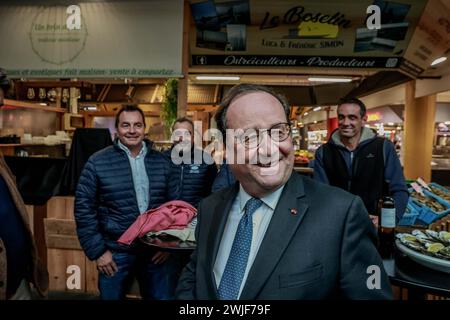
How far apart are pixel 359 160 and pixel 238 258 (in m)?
2.05

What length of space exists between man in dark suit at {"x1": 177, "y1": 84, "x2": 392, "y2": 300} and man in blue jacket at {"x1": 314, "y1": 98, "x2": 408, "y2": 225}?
1.80 meters

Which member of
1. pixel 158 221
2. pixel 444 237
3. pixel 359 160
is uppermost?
pixel 359 160

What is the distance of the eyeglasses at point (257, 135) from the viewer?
1.18 metres

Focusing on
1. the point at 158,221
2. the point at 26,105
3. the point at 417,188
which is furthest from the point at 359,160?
the point at 26,105

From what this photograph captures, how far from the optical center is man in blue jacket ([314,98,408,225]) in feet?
9.39

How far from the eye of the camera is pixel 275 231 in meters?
1.13

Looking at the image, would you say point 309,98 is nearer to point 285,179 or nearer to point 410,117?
point 410,117

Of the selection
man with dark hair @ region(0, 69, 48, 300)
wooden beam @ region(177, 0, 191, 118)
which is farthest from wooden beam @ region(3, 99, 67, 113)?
man with dark hair @ region(0, 69, 48, 300)

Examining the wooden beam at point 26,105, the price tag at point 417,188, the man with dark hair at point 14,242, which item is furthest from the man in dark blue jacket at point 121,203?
the wooden beam at point 26,105

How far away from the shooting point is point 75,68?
421 cm

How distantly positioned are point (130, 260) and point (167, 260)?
30 cm

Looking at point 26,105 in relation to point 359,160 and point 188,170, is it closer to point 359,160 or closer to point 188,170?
point 188,170

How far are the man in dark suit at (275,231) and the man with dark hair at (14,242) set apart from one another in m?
0.94
